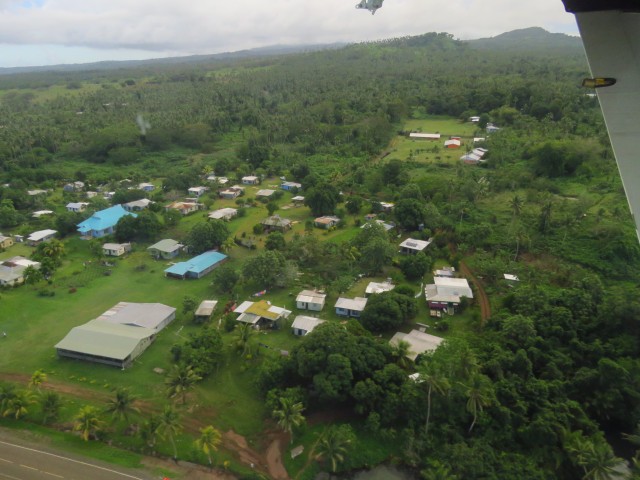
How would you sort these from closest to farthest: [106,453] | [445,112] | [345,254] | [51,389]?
1. [106,453]
2. [51,389]
3. [345,254]
4. [445,112]

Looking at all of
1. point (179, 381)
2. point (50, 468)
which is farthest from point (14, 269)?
point (179, 381)

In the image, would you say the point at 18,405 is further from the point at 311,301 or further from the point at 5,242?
the point at 5,242

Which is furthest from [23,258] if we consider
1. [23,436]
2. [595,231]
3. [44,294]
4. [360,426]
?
[595,231]

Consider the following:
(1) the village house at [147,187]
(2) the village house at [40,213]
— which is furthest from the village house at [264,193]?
(2) the village house at [40,213]

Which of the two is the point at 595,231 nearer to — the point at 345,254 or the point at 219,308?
the point at 345,254

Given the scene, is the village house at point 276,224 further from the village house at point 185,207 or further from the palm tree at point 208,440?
the palm tree at point 208,440
